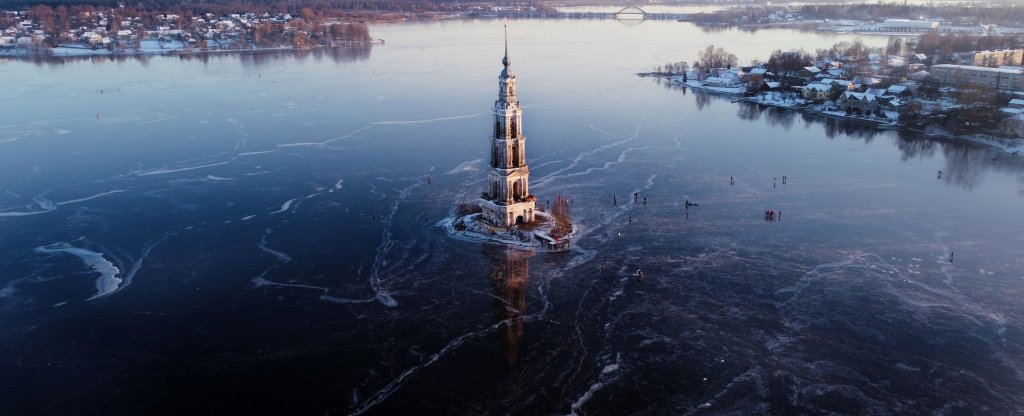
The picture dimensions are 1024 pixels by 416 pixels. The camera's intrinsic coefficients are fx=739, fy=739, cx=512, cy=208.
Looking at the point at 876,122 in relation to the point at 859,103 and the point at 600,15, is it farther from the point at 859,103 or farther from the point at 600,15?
the point at 600,15

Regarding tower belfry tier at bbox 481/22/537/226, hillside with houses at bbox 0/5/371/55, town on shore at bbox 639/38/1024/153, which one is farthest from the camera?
hillside with houses at bbox 0/5/371/55

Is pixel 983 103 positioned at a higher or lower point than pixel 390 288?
higher

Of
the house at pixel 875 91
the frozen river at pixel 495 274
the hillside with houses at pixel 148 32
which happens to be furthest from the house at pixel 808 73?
the hillside with houses at pixel 148 32

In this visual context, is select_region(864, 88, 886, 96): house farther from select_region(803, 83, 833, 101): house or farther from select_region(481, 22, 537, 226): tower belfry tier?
select_region(481, 22, 537, 226): tower belfry tier

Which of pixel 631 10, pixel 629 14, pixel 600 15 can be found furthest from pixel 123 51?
pixel 631 10

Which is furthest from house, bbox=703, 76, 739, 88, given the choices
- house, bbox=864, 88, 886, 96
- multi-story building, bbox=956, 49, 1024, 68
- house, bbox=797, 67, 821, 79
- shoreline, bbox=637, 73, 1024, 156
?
multi-story building, bbox=956, 49, 1024, 68

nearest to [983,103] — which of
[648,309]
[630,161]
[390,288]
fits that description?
[630,161]

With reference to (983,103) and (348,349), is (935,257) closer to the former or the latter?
(348,349)
